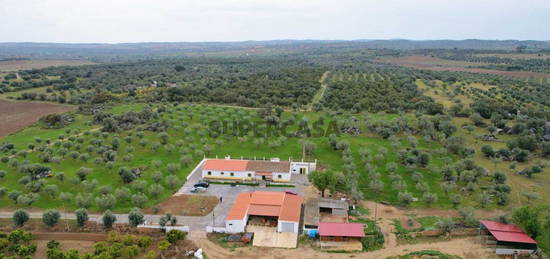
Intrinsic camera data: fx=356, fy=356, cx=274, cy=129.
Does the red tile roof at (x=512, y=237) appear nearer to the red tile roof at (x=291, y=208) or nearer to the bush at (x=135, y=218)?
the red tile roof at (x=291, y=208)

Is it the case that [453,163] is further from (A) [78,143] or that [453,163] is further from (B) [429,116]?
(A) [78,143]

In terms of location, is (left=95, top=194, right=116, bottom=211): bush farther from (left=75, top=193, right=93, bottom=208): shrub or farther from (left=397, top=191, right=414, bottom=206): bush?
(left=397, top=191, right=414, bottom=206): bush

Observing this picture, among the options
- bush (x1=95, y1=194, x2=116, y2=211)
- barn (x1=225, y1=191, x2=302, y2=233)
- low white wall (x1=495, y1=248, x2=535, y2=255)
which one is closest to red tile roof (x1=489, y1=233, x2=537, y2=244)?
low white wall (x1=495, y1=248, x2=535, y2=255)

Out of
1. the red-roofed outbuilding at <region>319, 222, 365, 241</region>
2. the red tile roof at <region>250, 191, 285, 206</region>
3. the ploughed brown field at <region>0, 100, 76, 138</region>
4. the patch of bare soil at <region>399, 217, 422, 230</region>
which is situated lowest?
the patch of bare soil at <region>399, 217, 422, 230</region>

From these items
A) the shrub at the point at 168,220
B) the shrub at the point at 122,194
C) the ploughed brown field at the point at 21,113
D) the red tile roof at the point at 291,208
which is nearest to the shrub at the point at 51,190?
the shrub at the point at 122,194

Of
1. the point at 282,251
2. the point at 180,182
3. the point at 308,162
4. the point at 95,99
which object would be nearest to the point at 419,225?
the point at 282,251

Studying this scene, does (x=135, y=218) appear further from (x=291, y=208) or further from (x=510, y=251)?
(x=510, y=251)
